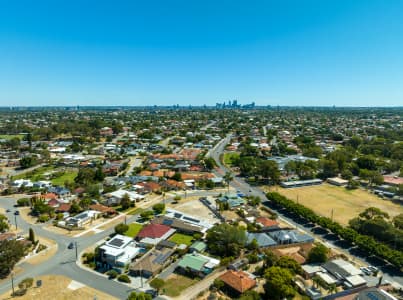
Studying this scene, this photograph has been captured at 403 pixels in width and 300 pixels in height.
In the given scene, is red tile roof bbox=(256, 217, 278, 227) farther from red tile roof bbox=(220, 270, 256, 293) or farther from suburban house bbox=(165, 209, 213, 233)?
red tile roof bbox=(220, 270, 256, 293)

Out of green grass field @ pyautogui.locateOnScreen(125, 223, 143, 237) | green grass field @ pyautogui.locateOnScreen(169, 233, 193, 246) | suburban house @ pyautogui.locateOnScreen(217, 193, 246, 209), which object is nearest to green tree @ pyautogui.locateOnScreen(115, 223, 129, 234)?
green grass field @ pyautogui.locateOnScreen(125, 223, 143, 237)

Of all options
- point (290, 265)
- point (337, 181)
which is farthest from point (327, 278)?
→ point (337, 181)

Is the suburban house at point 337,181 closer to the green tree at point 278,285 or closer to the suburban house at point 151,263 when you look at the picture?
the green tree at point 278,285

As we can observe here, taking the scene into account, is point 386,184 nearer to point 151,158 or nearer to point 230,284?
point 230,284

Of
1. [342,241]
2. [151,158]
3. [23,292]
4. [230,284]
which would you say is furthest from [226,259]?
[151,158]

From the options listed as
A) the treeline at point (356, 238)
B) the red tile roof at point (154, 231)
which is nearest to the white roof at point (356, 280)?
the treeline at point (356, 238)

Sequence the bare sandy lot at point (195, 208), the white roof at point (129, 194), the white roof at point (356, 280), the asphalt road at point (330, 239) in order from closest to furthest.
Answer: the white roof at point (356, 280)
the asphalt road at point (330, 239)
the bare sandy lot at point (195, 208)
the white roof at point (129, 194)
